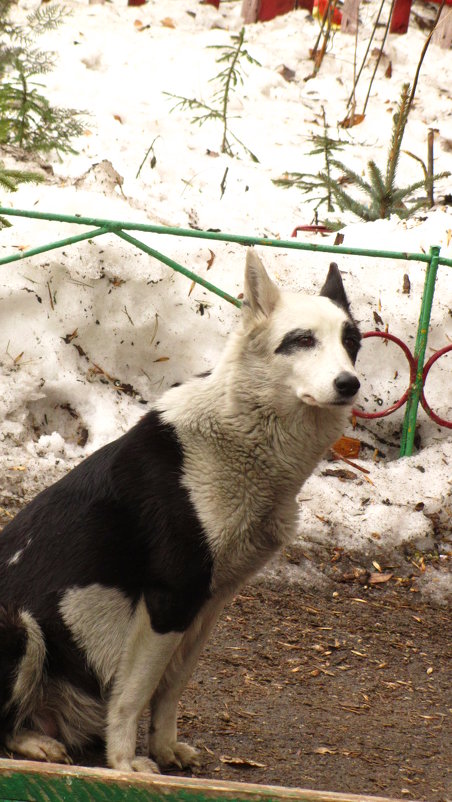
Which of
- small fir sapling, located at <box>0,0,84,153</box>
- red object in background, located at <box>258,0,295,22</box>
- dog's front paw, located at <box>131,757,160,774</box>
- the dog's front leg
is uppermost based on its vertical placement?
red object in background, located at <box>258,0,295,22</box>

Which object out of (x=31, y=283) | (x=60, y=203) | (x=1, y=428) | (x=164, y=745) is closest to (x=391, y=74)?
(x=60, y=203)

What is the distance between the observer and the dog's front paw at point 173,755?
325cm

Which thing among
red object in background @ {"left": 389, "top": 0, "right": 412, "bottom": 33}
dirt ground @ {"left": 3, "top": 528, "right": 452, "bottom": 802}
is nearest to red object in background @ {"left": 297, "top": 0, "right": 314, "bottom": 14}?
red object in background @ {"left": 389, "top": 0, "right": 412, "bottom": 33}

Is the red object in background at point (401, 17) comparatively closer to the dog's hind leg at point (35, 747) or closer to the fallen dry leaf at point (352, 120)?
the fallen dry leaf at point (352, 120)

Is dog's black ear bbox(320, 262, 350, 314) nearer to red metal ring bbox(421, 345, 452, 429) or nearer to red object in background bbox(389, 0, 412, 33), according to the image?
red metal ring bbox(421, 345, 452, 429)

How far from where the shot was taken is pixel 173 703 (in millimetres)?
3262

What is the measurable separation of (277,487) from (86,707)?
104 cm

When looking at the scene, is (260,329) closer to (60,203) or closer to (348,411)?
(348,411)

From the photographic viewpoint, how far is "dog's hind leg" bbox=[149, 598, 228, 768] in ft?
10.6

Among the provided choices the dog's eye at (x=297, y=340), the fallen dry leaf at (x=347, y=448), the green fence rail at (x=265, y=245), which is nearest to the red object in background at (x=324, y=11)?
the green fence rail at (x=265, y=245)

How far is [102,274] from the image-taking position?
6.38m

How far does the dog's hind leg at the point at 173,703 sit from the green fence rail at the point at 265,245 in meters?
3.27

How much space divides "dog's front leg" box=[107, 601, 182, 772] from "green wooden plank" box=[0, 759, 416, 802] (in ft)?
4.53

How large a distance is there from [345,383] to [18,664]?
1477mm
